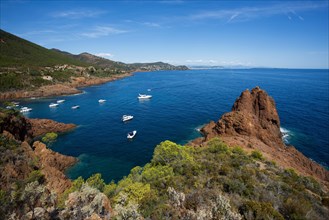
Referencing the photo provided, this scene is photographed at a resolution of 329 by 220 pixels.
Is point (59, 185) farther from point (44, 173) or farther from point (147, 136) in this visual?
point (147, 136)

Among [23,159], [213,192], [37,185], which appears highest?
[37,185]

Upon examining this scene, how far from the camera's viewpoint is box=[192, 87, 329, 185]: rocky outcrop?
125ft

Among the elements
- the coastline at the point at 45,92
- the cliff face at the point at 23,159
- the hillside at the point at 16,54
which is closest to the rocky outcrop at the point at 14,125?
the cliff face at the point at 23,159

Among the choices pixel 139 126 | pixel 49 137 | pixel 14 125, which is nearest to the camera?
pixel 14 125

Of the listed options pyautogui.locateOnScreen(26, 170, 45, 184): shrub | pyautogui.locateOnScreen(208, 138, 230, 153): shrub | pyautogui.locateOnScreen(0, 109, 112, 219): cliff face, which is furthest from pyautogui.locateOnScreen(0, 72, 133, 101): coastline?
pyautogui.locateOnScreen(208, 138, 230, 153): shrub

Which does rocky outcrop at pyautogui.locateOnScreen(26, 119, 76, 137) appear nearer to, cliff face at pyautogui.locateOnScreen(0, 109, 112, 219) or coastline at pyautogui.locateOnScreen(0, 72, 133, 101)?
cliff face at pyautogui.locateOnScreen(0, 109, 112, 219)

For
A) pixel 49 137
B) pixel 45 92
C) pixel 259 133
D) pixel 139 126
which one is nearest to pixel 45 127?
pixel 49 137

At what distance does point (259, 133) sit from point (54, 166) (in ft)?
144

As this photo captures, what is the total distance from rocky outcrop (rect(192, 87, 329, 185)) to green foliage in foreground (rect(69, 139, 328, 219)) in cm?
968

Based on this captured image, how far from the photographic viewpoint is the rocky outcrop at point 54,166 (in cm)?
2997

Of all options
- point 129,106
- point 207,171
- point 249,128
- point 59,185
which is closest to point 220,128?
point 249,128

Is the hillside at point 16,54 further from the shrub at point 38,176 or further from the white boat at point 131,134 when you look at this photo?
the shrub at point 38,176

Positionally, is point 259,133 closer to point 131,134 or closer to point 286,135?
point 286,135

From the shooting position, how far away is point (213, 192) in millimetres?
19016
